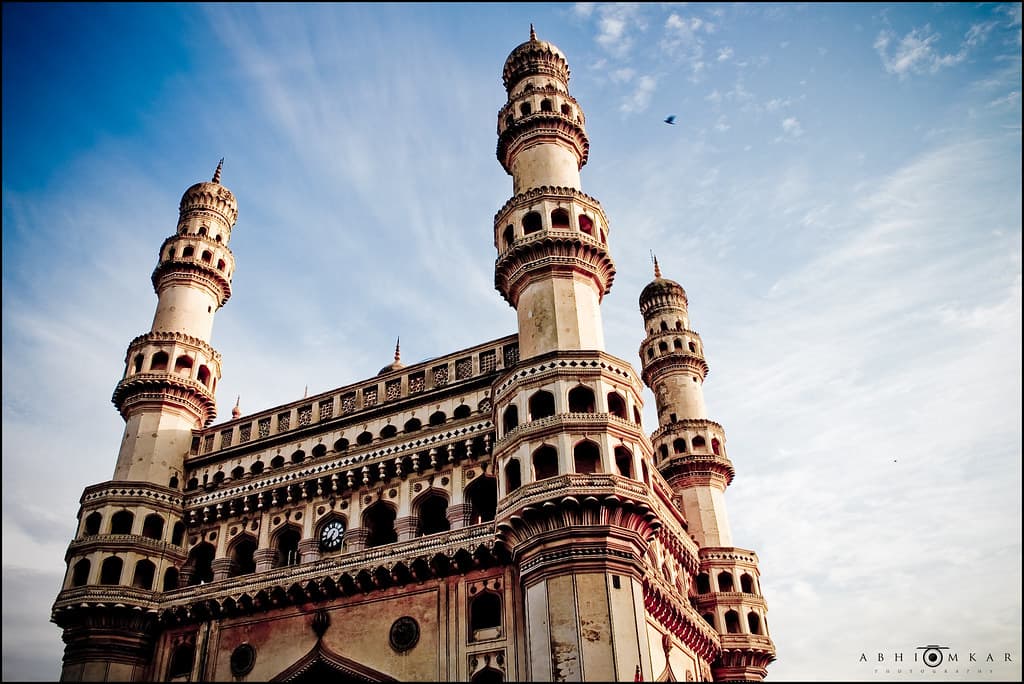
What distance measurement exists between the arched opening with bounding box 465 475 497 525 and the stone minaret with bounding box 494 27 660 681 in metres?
1.51

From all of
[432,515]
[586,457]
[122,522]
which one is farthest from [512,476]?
[122,522]

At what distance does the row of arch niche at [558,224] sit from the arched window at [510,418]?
596 cm

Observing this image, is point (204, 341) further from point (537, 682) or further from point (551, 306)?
point (537, 682)

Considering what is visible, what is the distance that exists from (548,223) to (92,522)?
→ 16.7 metres

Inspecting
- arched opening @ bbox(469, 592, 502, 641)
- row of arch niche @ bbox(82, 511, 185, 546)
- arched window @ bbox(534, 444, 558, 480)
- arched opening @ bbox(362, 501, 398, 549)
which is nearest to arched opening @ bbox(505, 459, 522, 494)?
arched window @ bbox(534, 444, 558, 480)

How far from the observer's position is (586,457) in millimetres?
21406

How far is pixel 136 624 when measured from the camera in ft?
82.1

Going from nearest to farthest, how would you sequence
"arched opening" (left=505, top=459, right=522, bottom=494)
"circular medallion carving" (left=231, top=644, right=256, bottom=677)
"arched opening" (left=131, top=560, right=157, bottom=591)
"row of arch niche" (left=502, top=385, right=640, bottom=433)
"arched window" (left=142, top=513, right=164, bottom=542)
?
"arched opening" (left=505, top=459, right=522, bottom=494), "row of arch niche" (left=502, top=385, right=640, bottom=433), "circular medallion carving" (left=231, top=644, right=256, bottom=677), "arched opening" (left=131, top=560, right=157, bottom=591), "arched window" (left=142, top=513, right=164, bottom=542)

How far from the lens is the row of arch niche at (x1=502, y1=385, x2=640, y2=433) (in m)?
22.0

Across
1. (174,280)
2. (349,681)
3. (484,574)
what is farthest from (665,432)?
(174,280)

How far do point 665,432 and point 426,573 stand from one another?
51.5ft

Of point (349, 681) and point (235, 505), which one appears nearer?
point (349, 681)

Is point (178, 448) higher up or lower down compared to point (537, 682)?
higher up

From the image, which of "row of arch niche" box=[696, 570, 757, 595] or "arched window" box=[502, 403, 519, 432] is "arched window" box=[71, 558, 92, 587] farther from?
"row of arch niche" box=[696, 570, 757, 595]
